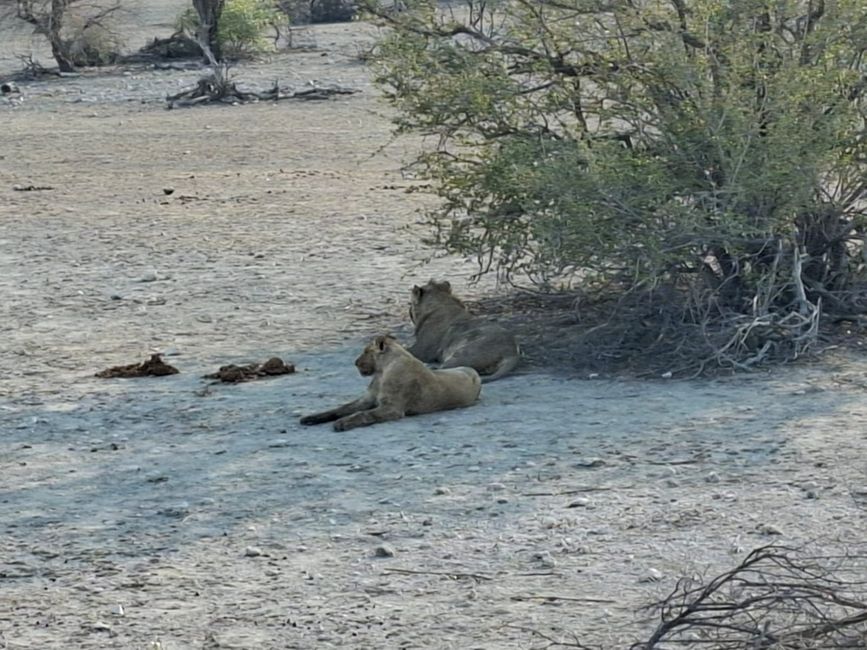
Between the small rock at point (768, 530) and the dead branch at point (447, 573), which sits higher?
the small rock at point (768, 530)

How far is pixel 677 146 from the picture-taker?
8539mm

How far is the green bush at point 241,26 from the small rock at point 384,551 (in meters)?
22.8

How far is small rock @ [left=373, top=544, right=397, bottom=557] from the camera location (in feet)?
18.8

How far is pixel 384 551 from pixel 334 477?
995mm

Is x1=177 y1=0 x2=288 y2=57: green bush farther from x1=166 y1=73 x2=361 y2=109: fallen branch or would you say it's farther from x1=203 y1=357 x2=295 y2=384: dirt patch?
x1=203 y1=357 x2=295 y2=384: dirt patch

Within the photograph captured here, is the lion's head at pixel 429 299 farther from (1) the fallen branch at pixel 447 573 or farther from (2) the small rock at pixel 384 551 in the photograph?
(1) the fallen branch at pixel 447 573

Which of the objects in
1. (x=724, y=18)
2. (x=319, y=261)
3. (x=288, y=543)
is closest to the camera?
(x=288, y=543)

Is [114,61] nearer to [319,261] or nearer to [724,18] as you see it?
[319,261]

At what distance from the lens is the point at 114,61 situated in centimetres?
2906

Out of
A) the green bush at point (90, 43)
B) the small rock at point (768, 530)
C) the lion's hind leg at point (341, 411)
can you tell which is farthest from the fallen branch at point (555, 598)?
the green bush at point (90, 43)

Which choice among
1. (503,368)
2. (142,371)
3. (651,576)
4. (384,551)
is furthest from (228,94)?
(651,576)

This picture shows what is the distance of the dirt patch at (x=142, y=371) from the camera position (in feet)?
28.6

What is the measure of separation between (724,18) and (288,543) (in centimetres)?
397

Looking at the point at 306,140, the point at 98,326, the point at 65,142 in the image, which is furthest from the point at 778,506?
the point at 65,142
